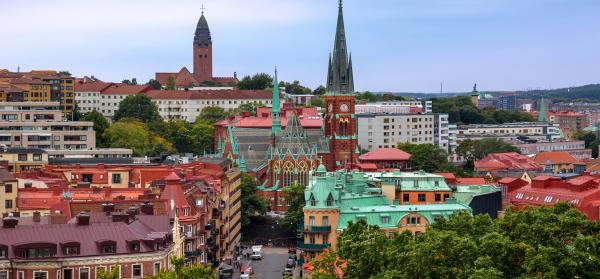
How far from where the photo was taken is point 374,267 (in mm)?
88750

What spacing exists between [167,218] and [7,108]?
106 m

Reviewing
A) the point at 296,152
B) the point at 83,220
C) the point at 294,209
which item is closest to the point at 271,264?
the point at 294,209

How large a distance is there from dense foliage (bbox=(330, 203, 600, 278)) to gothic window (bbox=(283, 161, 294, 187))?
9498 centimetres

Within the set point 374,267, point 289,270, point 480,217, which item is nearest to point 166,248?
point 374,267

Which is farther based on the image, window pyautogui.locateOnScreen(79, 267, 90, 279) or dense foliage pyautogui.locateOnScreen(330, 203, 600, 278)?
window pyautogui.locateOnScreen(79, 267, 90, 279)

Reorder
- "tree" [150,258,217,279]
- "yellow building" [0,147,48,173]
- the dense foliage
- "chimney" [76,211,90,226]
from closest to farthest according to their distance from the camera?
1. the dense foliage
2. "tree" [150,258,217,279]
3. "chimney" [76,211,90,226]
4. "yellow building" [0,147,48,173]

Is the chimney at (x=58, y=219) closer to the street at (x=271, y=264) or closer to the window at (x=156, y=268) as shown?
the window at (x=156, y=268)

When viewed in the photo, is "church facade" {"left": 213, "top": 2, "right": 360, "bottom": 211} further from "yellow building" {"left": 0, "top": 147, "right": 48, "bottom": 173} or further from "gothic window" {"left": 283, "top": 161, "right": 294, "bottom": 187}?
"yellow building" {"left": 0, "top": 147, "right": 48, "bottom": 173}

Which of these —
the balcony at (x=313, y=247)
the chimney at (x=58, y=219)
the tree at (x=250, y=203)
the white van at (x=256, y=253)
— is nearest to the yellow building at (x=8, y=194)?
the chimney at (x=58, y=219)


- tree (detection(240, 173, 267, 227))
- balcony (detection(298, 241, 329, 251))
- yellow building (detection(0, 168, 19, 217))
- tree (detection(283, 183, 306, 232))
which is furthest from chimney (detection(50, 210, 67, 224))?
tree (detection(240, 173, 267, 227))

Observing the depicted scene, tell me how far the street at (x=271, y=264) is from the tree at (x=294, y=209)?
4.79 meters

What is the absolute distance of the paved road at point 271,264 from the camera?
418 ft

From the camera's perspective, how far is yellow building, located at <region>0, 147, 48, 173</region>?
156m

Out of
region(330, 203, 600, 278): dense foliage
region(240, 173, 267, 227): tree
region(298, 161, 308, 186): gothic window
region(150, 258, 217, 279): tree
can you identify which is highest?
region(330, 203, 600, 278): dense foliage
